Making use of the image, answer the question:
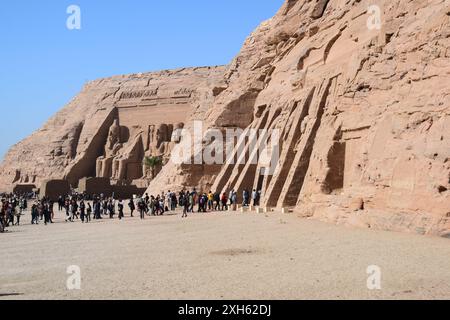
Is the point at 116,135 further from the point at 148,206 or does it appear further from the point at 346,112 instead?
the point at 346,112

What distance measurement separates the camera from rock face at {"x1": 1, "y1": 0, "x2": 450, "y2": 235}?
11.9 meters

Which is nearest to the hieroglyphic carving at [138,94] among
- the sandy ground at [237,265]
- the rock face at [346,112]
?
the rock face at [346,112]

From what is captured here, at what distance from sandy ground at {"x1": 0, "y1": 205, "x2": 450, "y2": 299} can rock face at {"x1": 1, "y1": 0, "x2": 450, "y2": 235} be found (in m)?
1.15

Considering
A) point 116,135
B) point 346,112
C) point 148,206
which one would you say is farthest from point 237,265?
point 116,135

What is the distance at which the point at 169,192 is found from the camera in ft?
84.6

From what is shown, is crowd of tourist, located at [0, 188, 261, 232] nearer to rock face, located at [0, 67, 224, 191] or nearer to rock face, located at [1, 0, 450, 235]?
rock face, located at [1, 0, 450, 235]

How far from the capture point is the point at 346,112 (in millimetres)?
16375

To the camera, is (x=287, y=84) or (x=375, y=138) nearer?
(x=375, y=138)

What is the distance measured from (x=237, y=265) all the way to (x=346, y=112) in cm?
871

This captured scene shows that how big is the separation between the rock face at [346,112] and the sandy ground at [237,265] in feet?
3.79

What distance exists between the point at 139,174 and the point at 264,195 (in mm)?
29388

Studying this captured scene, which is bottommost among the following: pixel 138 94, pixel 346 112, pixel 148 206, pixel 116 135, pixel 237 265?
pixel 237 265
